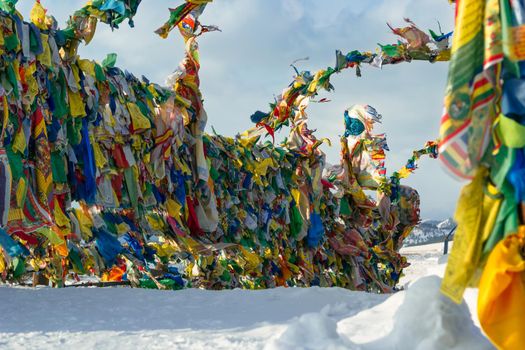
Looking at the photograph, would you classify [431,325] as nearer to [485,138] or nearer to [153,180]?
[485,138]

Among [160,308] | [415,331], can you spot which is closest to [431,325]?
[415,331]

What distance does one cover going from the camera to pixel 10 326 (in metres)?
3.06

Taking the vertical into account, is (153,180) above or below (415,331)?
above

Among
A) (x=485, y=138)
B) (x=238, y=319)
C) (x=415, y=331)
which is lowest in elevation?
(x=238, y=319)

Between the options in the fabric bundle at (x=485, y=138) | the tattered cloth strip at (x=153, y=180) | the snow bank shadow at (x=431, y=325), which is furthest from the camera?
the tattered cloth strip at (x=153, y=180)

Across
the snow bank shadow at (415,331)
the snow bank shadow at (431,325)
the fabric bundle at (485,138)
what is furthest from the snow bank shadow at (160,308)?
the fabric bundle at (485,138)

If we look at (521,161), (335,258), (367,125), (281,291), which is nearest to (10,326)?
(281,291)

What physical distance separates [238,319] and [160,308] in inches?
21.6

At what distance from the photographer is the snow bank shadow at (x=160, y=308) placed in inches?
120

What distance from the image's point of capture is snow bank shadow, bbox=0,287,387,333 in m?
3.06

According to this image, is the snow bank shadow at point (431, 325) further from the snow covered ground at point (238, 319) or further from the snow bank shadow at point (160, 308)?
the snow bank shadow at point (160, 308)

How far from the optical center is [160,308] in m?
3.53

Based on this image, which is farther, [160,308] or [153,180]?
[153,180]

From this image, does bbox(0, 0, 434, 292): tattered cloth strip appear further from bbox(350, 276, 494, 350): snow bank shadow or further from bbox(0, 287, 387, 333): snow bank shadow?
bbox(350, 276, 494, 350): snow bank shadow
